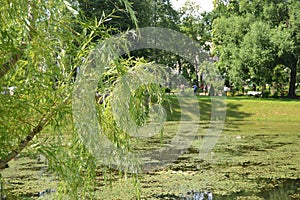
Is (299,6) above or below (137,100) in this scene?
above

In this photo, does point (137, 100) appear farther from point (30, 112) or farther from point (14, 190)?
point (14, 190)

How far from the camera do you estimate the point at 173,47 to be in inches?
888

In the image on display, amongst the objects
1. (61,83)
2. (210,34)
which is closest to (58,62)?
(61,83)

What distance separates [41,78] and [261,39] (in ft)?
56.0

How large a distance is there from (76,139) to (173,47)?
20.9 meters

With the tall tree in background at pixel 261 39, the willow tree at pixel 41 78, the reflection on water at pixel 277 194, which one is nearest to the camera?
the willow tree at pixel 41 78

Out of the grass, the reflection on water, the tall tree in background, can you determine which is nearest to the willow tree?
the grass

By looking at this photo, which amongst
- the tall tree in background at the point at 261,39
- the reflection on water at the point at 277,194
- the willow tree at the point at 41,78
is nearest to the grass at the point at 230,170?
the reflection on water at the point at 277,194

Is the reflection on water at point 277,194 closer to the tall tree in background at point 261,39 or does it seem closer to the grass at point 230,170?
the grass at point 230,170

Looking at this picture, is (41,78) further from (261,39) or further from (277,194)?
(261,39)

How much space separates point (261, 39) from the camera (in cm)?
1781

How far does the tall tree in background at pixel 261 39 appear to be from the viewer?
17.7 m

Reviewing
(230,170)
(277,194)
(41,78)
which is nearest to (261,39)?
(230,170)

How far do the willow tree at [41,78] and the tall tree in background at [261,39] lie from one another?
16408 mm
